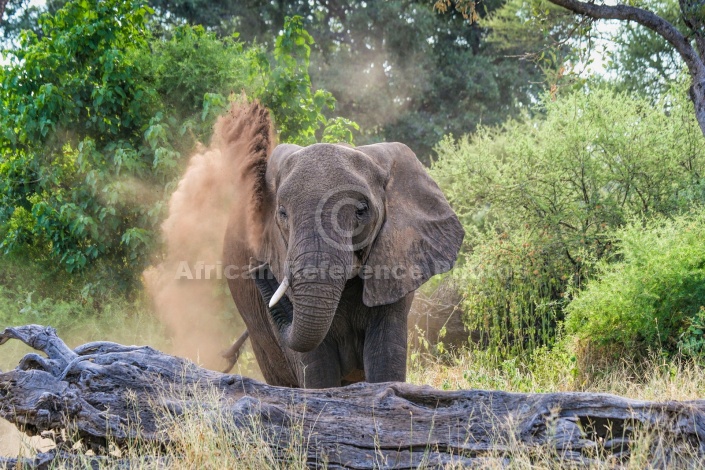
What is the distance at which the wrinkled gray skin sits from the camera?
5477 millimetres

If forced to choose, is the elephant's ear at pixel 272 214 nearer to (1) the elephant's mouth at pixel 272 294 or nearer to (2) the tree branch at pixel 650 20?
(1) the elephant's mouth at pixel 272 294

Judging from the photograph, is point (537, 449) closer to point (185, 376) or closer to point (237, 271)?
point (185, 376)

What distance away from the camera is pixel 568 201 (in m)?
11.2

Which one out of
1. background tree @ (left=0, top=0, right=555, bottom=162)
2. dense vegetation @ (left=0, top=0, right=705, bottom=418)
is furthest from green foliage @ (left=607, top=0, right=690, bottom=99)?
dense vegetation @ (left=0, top=0, right=705, bottom=418)

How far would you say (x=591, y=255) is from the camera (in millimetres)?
9766

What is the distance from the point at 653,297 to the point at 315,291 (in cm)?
440

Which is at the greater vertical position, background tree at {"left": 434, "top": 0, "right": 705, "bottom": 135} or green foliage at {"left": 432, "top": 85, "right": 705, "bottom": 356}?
background tree at {"left": 434, "top": 0, "right": 705, "bottom": 135}

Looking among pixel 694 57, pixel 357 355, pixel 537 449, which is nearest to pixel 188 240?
pixel 357 355

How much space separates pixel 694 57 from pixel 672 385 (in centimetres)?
416

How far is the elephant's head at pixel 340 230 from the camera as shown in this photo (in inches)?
215

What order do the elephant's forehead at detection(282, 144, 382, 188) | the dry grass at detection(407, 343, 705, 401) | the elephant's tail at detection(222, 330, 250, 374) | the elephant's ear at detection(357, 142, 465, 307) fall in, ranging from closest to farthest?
the elephant's forehead at detection(282, 144, 382, 188) → the elephant's ear at detection(357, 142, 465, 307) → the dry grass at detection(407, 343, 705, 401) → the elephant's tail at detection(222, 330, 250, 374)

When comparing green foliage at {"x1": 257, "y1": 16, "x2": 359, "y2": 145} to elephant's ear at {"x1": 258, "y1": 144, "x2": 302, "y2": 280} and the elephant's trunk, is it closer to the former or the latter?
elephant's ear at {"x1": 258, "y1": 144, "x2": 302, "y2": 280}

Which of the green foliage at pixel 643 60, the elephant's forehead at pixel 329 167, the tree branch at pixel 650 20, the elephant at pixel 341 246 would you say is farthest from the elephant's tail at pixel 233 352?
the green foliage at pixel 643 60

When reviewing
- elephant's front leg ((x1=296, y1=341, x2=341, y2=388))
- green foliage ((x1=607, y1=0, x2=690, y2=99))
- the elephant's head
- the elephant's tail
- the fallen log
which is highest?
green foliage ((x1=607, y1=0, x2=690, y2=99))
